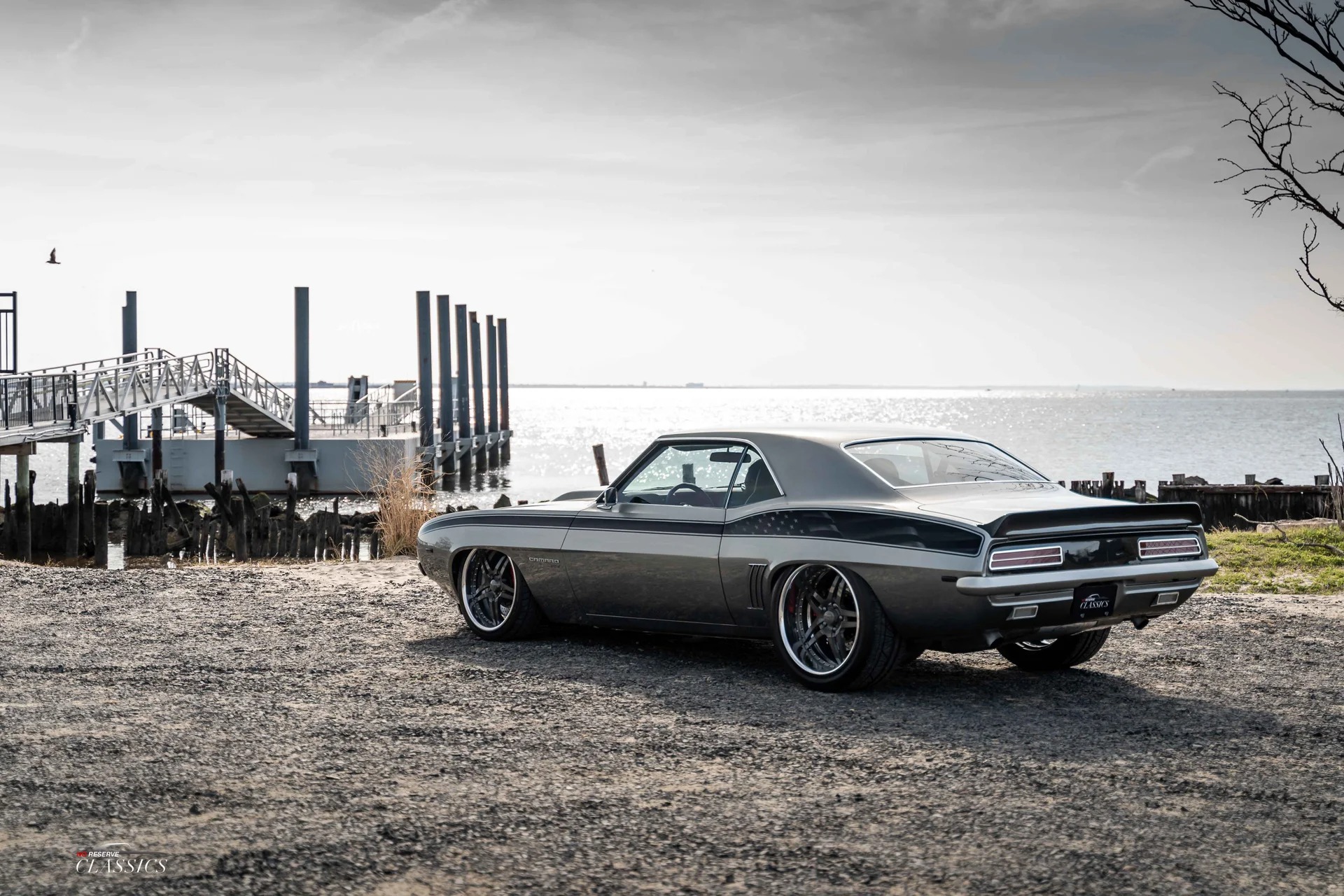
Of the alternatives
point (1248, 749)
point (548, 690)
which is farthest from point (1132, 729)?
point (548, 690)

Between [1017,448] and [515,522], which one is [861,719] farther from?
[1017,448]

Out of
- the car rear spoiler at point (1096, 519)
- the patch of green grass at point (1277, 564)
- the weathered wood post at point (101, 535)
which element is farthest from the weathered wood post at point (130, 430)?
the car rear spoiler at point (1096, 519)

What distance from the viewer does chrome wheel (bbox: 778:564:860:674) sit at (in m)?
6.47

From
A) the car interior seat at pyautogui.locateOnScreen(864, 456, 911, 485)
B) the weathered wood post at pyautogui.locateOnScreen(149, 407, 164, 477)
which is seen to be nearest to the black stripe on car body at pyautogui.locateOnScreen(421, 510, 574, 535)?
the car interior seat at pyautogui.locateOnScreen(864, 456, 911, 485)

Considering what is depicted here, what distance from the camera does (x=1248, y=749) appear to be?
5316 millimetres

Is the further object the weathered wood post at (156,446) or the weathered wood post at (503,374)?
the weathered wood post at (503,374)

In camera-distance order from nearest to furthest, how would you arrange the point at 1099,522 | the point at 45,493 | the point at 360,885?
the point at 360,885
the point at 1099,522
the point at 45,493

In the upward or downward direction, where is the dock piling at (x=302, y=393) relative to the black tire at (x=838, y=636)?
upward

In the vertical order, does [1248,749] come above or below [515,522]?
below

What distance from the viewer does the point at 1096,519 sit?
6.17 metres

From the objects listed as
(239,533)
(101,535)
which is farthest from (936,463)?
(101,535)

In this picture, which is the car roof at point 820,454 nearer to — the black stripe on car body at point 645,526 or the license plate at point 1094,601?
the black stripe on car body at point 645,526

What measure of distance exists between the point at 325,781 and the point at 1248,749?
12.1 ft

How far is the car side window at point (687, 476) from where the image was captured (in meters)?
7.19
